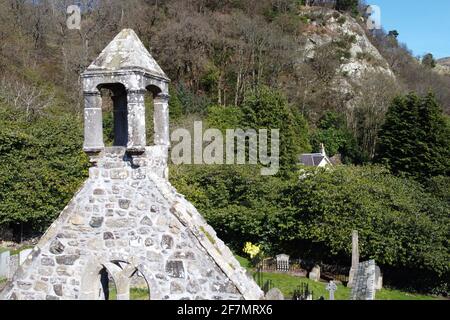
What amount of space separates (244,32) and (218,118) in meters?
15.2

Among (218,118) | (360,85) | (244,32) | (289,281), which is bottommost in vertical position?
(289,281)

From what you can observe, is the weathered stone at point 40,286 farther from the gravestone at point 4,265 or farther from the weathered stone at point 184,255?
the gravestone at point 4,265

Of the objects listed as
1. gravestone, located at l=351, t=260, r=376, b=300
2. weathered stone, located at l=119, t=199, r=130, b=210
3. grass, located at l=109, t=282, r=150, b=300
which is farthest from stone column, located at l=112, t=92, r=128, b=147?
grass, located at l=109, t=282, r=150, b=300

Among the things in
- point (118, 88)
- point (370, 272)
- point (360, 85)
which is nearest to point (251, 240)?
point (370, 272)

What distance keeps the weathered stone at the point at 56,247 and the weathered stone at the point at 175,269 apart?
1.60 metres

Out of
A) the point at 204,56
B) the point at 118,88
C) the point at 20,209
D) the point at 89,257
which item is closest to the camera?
the point at 89,257

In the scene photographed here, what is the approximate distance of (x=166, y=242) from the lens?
5.46 m

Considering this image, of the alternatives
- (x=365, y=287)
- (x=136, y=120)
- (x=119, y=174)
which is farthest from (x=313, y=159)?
(x=119, y=174)

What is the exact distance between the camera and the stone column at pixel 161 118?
6.73 meters

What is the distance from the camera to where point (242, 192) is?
20531mm
